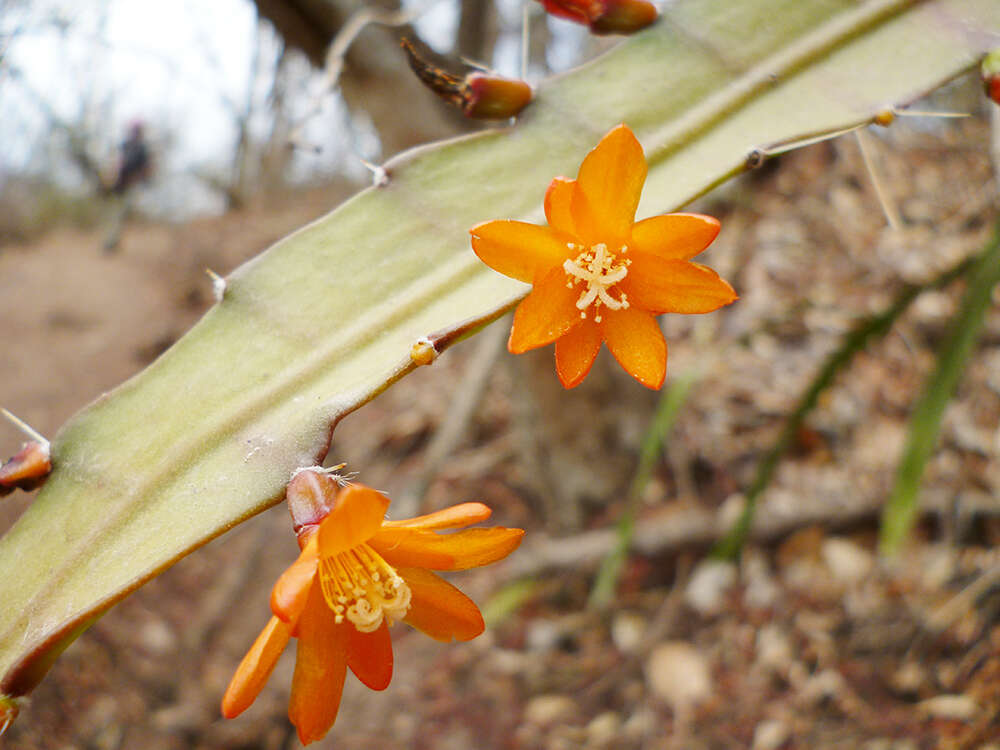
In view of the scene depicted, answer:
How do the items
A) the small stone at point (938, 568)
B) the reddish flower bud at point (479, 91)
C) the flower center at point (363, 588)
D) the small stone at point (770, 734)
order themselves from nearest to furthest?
the flower center at point (363, 588) → the reddish flower bud at point (479, 91) → the small stone at point (770, 734) → the small stone at point (938, 568)

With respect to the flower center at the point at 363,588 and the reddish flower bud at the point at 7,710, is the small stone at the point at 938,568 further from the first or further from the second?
the reddish flower bud at the point at 7,710

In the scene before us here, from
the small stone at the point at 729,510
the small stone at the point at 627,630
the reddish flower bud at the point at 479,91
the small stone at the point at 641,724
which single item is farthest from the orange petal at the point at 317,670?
the small stone at the point at 729,510

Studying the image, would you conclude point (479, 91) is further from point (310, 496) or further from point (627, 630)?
point (627, 630)

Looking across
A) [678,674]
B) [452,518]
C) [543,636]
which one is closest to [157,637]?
[543,636]

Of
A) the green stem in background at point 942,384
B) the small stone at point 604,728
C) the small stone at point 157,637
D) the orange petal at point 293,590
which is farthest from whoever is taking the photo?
the small stone at point 157,637

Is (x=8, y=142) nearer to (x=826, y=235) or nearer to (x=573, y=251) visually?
(x=826, y=235)

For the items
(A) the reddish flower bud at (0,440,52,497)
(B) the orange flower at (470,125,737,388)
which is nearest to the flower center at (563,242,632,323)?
(B) the orange flower at (470,125,737,388)

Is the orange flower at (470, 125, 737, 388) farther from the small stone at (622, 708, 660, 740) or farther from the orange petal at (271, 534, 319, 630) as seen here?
the small stone at (622, 708, 660, 740)
